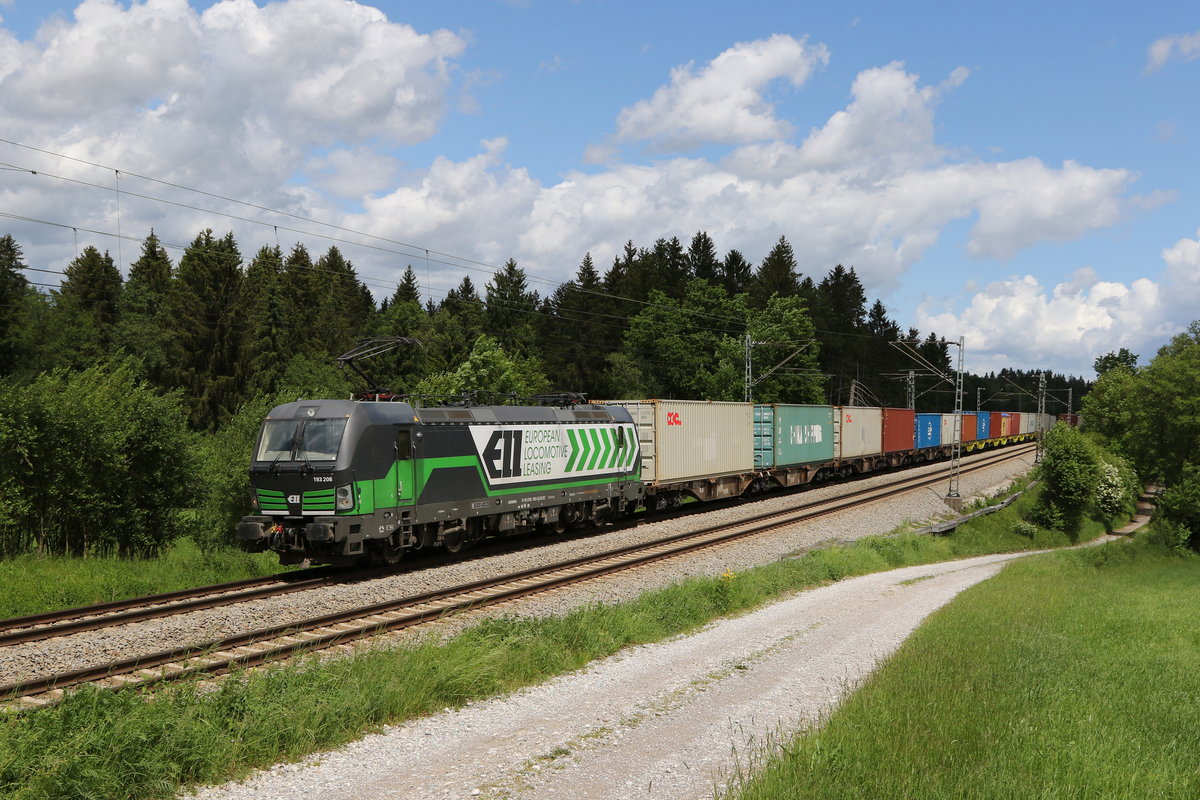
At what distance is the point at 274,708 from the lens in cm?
846

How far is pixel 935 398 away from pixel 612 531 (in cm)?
12310

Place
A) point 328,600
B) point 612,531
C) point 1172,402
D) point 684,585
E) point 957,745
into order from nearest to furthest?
1. point 957,745
2. point 328,600
3. point 684,585
4. point 612,531
5. point 1172,402

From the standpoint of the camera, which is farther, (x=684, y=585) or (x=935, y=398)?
(x=935, y=398)

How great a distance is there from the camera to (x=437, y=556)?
2080cm

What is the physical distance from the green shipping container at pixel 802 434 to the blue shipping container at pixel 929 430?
16.6m

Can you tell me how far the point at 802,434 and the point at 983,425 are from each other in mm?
42440

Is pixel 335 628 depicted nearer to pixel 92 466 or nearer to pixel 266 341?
pixel 92 466

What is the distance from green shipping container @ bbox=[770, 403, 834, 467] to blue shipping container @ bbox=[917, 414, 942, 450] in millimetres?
Answer: 16572

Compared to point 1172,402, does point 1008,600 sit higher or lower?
lower

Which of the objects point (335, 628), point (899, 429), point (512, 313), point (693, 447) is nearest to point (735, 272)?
point (512, 313)

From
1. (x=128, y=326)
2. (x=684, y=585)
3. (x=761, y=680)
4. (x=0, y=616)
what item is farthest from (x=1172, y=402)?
(x=128, y=326)

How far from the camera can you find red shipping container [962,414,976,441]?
66.7 m

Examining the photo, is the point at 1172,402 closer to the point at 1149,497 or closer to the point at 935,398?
the point at 1149,497

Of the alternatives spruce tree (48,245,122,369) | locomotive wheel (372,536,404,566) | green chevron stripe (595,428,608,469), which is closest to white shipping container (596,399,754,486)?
green chevron stripe (595,428,608,469)
